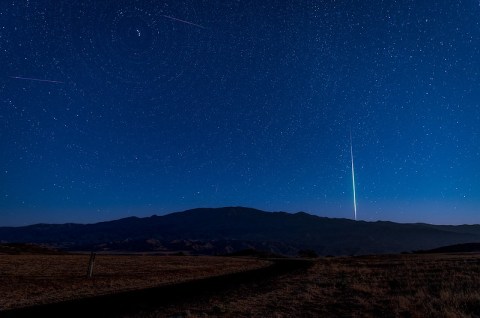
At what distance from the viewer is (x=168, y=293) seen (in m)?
17.9

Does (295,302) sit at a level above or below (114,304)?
above

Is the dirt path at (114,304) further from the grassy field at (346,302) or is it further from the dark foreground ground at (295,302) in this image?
the grassy field at (346,302)

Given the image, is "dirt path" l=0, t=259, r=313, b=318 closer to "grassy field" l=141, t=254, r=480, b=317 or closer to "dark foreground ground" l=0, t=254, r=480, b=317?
"dark foreground ground" l=0, t=254, r=480, b=317

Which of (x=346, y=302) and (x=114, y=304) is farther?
(x=114, y=304)

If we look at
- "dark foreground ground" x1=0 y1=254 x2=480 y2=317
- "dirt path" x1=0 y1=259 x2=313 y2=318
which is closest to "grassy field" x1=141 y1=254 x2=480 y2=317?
"dark foreground ground" x1=0 y1=254 x2=480 y2=317

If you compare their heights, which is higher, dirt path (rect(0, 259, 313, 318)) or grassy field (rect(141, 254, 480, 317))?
grassy field (rect(141, 254, 480, 317))

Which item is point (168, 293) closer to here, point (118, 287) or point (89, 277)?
point (118, 287)

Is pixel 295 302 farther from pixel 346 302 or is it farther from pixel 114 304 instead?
pixel 114 304

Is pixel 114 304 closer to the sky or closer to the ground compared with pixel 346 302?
A: closer to the ground

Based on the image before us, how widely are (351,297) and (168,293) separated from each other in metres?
7.75

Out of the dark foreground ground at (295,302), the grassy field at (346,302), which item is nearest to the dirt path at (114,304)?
the dark foreground ground at (295,302)

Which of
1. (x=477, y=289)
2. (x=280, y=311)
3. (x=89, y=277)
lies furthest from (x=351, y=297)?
(x=89, y=277)

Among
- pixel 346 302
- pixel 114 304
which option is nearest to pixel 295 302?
pixel 346 302

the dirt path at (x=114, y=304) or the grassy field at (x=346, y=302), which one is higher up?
the grassy field at (x=346, y=302)
